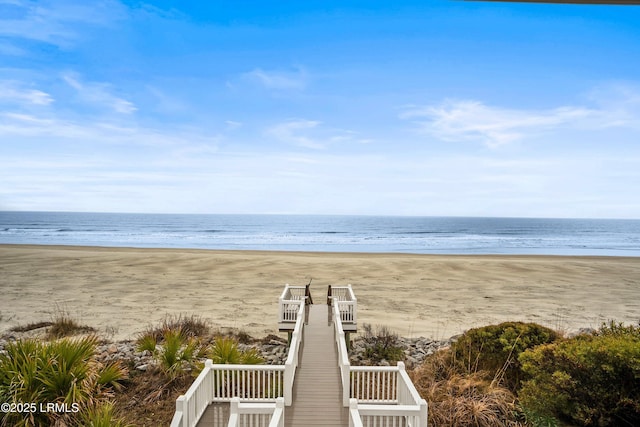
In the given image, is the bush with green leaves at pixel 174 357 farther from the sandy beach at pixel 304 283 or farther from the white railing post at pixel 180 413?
the sandy beach at pixel 304 283

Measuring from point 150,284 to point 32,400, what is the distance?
17.8 metres

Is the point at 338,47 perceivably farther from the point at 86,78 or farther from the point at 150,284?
the point at 86,78

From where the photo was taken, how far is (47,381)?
7820mm

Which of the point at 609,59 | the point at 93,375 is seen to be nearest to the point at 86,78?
the point at 93,375

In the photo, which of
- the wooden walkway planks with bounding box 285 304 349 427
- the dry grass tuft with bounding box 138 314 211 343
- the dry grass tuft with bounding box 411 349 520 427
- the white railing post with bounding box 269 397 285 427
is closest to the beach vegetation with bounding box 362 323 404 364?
the wooden walkway planks with bounding box 285 304 349 427

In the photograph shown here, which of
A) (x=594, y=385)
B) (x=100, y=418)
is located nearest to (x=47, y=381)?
(x=100, y=418)

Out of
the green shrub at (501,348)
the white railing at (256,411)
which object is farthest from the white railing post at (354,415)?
the green shrub at (501,348)

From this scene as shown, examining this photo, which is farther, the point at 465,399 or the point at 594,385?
the point at 465,399

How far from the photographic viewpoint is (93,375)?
8875 mm

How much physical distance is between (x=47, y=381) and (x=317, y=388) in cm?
536

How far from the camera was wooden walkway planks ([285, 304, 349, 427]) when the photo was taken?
24.6ft

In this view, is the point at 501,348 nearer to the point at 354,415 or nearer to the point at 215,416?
the point at 354,415

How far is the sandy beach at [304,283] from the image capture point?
17562 mm

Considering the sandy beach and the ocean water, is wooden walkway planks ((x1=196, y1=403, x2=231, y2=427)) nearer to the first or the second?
the sandy beach
